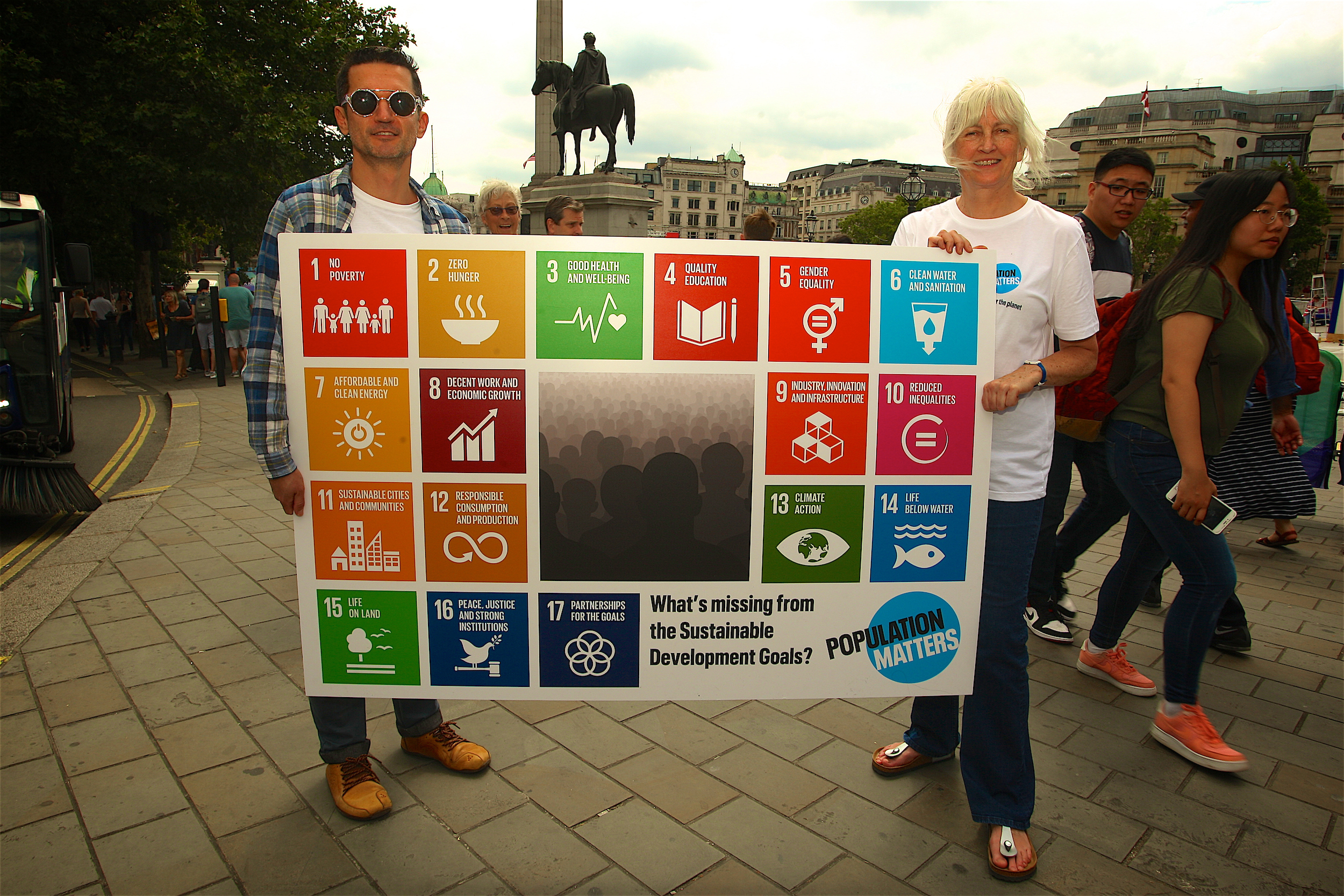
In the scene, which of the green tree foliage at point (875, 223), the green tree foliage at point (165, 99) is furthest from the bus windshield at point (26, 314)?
the green tree foliage at point (875, 223)

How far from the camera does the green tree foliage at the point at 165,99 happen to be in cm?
1681

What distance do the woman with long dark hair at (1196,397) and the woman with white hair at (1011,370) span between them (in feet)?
2.27

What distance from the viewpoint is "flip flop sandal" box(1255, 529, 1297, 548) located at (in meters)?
5.62

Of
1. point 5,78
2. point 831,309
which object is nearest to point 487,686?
point 831,309

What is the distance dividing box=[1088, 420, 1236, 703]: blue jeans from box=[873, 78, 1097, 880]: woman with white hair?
2.64ft

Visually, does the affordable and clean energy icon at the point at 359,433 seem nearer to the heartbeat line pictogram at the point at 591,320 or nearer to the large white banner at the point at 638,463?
the large white banner at the point at 638,463

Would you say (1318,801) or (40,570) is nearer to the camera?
(1318,801)

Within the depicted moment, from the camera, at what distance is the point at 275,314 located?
243 cm

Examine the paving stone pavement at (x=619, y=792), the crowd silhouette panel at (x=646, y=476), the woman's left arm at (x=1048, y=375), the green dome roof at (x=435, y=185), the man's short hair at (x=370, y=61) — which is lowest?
the paving stone pavement at (x=619, y=792)

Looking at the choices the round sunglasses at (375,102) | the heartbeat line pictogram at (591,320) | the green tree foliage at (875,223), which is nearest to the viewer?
the heartbeat line pictogram at (591,320)

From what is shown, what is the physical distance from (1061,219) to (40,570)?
18.9 ft

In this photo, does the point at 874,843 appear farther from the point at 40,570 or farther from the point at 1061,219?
the point at 40,570

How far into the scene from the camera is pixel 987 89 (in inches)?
93.6

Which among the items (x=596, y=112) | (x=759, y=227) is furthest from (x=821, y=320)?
(x=596, y=112)
